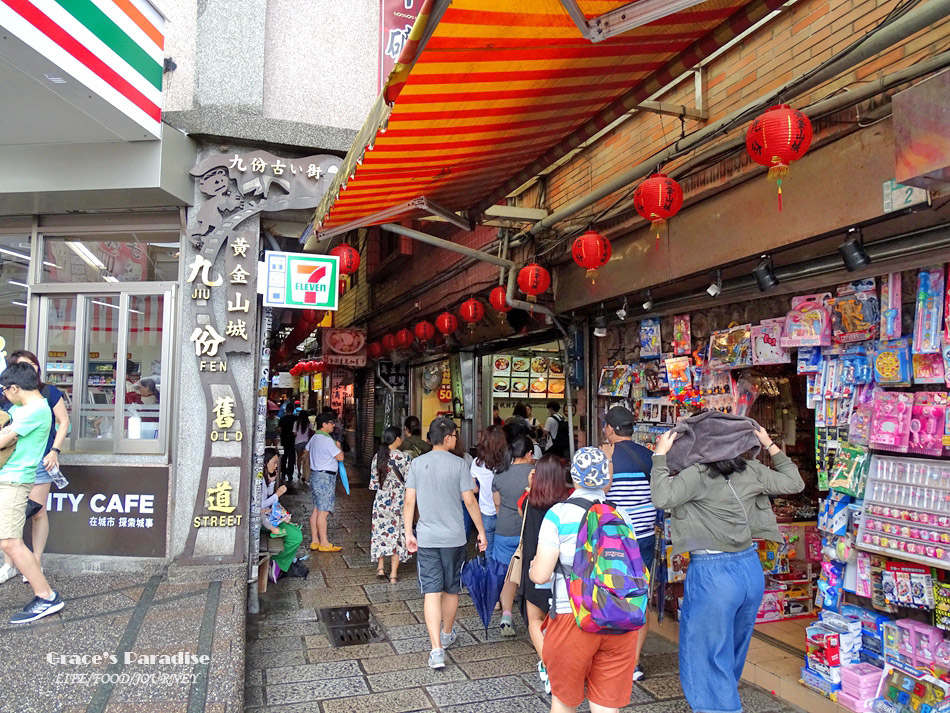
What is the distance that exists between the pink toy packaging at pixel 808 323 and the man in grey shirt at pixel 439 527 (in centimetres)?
274

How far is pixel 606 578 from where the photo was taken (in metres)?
3.22

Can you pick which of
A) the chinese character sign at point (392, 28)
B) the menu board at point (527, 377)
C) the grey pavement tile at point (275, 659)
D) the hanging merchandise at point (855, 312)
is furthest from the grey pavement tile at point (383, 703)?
the menu board at point (527, 377)

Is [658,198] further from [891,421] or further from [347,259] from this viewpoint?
[347,259]

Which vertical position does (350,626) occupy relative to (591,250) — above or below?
below

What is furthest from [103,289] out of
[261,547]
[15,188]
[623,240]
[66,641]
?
[623,240]

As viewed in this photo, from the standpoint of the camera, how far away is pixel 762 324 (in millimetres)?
5441

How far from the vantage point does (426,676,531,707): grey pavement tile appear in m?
4.62

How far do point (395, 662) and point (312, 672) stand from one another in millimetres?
648

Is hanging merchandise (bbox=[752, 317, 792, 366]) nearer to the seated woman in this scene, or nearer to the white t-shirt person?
the seated woman

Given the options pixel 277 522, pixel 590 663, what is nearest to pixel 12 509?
pixel 277 522

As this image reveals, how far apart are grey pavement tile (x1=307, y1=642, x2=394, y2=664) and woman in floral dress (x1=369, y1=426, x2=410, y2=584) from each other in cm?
209

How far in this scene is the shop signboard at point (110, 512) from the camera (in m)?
6.71

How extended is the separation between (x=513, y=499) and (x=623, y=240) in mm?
2912

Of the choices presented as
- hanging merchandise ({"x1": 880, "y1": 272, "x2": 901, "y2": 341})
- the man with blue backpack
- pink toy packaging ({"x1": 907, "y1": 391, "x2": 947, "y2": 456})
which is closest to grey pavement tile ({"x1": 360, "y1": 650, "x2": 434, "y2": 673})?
the man with blue backpack
